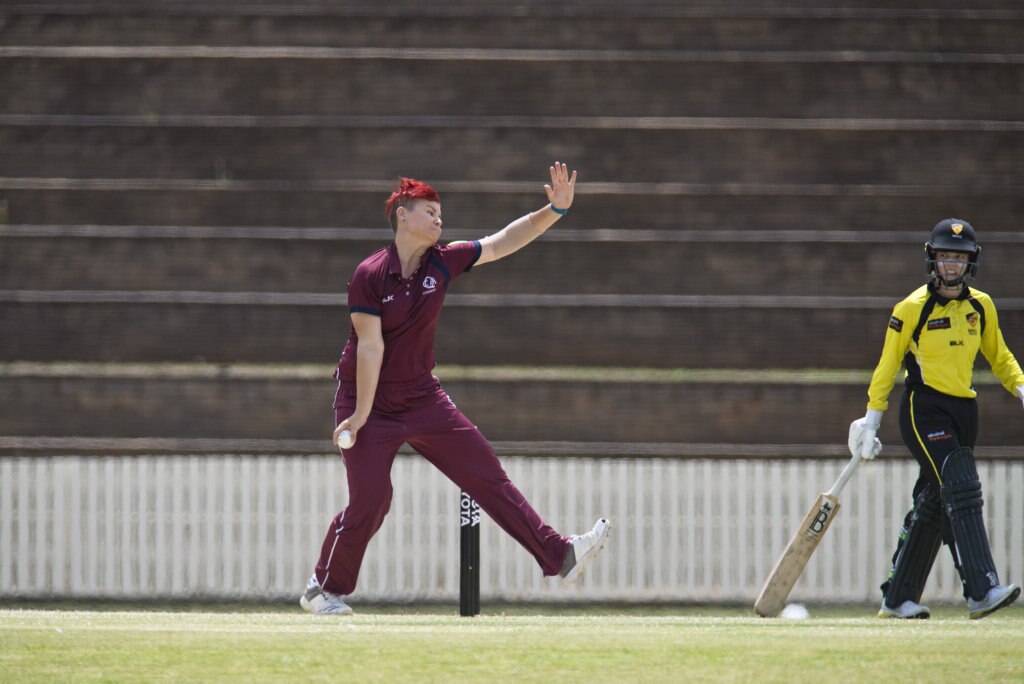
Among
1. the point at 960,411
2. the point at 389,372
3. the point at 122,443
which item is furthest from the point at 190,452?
the point at 960,411

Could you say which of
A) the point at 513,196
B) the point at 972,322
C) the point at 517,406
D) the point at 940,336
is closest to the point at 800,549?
the point at 940,336

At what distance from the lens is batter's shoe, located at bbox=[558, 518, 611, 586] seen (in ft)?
17.6

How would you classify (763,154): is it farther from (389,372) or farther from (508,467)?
(389,372)

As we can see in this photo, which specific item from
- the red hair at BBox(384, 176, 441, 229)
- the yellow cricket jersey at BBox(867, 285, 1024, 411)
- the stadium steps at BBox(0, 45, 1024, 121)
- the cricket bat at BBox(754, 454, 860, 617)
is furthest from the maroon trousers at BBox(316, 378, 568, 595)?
the stadium steps at BBox(0, 45, 1024, 121)

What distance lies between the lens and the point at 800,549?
6234mm

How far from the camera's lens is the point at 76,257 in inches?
440

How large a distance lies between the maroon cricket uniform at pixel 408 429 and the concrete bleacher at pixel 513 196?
454 centimetres

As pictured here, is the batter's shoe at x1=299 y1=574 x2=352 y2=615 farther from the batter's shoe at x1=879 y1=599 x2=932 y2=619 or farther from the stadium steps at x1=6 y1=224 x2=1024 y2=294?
the stadium steps at x1=6 y1=224 x2=1024 y2=294

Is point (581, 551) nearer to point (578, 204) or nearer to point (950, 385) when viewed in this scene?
point (950, 385)

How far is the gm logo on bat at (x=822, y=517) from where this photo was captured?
6.16 metres

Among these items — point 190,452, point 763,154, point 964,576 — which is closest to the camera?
point 964,576

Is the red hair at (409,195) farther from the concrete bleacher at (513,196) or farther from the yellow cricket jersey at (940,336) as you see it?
the concrete bleacher at (513,196)

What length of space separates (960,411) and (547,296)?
5174 millimetres

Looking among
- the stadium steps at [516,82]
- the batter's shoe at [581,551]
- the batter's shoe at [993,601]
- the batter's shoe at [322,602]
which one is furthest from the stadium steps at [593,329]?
the batter's shoe at [581,551]
